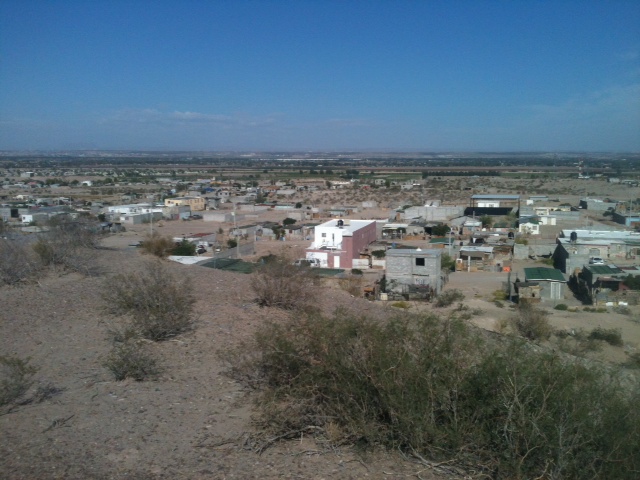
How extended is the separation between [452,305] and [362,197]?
183 feet

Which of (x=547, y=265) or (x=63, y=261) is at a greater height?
(x=63, y=261)

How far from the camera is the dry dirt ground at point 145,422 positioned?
4.41 metres

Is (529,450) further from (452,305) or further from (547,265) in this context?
(547,265)

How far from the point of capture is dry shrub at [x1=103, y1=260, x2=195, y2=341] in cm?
795

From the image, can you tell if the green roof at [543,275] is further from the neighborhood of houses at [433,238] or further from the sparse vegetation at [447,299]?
the sparse vegetation at [447,299]

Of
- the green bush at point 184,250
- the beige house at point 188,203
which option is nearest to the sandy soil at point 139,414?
the green bush at point 184,250

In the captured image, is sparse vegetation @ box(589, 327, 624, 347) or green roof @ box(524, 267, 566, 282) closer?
sparse vegetation @ box(589, 327, 624, 347)

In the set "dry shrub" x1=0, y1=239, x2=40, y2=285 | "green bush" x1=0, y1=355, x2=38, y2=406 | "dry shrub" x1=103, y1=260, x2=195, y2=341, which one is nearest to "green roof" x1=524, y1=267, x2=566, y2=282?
"dry shrub" x1=103, y1=260, x2=195, y2=341

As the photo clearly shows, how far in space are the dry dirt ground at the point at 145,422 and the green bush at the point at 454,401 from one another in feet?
0.80

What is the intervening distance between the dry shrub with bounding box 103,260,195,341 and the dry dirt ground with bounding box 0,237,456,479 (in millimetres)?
226

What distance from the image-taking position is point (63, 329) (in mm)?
8430

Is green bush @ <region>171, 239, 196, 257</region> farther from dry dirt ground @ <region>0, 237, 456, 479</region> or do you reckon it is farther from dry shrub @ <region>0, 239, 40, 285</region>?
dry dirt ground @ <region>0, 237, 456, 479</region>

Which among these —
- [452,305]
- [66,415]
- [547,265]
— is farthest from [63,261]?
[547,265]

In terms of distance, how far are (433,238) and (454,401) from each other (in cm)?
3668
